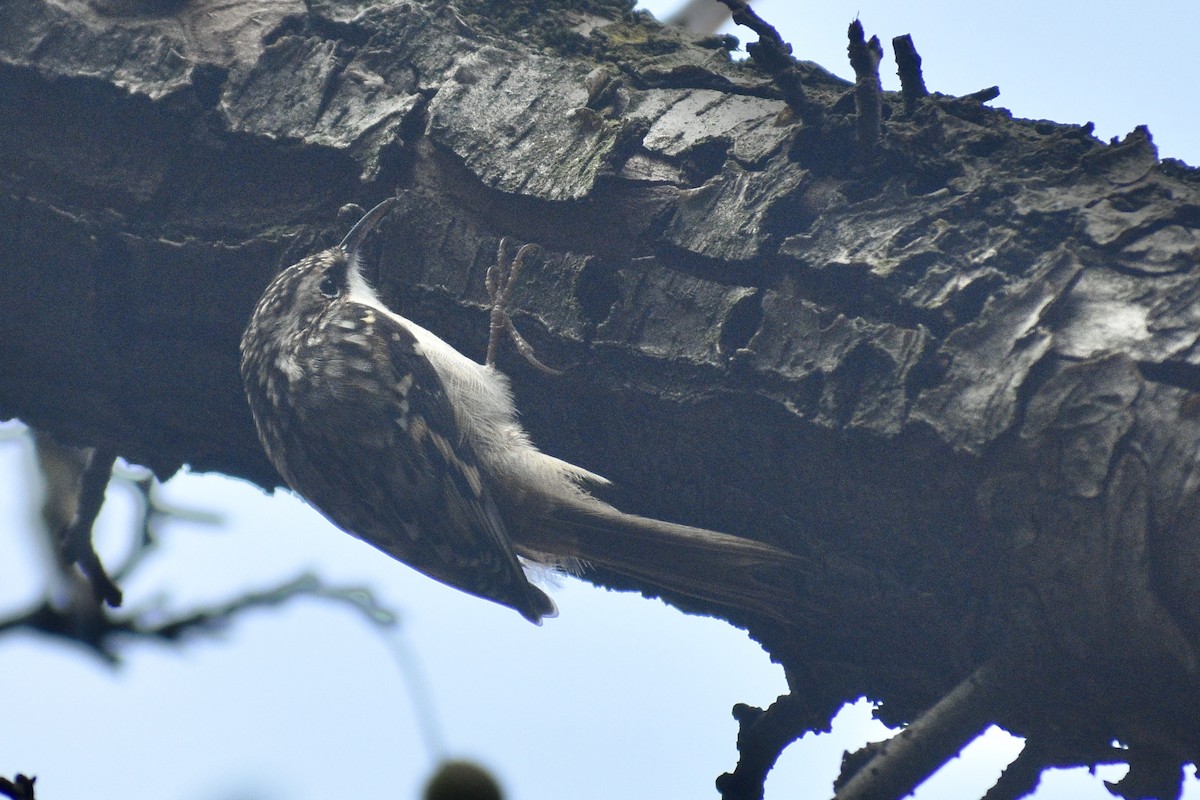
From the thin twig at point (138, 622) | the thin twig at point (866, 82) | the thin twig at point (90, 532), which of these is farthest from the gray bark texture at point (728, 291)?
the thin twig at point (138, 622)

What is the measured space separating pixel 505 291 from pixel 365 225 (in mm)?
360

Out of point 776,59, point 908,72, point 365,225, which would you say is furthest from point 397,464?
point 908,72

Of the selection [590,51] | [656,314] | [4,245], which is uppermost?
[590,51]

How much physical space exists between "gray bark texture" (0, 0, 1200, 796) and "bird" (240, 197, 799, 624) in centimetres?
8

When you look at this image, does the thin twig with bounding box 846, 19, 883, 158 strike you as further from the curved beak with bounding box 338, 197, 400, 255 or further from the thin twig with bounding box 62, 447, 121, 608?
the thin twig with bounding box 62, 447, 121, 608

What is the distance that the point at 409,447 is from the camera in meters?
2.32

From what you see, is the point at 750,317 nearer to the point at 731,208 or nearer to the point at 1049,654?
the point at 731,208

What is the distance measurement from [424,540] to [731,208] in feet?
3.83

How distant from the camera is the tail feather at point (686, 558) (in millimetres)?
1690

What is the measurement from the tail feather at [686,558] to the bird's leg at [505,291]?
362mm

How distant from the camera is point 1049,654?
143cm

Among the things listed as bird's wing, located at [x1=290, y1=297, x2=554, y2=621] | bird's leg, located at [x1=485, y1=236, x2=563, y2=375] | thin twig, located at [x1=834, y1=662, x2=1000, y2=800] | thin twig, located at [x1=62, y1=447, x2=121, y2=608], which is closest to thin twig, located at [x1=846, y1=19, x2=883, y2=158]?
bird's leg, located at [x1=485, y1=236, x2=563, y2=375]

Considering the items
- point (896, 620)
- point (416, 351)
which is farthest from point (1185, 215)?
point (416, 351)

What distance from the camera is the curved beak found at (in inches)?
72.0
